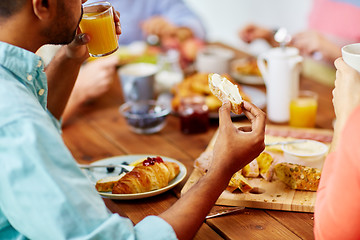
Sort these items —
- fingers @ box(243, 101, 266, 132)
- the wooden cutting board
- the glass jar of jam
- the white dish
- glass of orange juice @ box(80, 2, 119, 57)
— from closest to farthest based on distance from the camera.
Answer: fingers @ box(243, 101, 266, 132) < the wooden cutting board < the white dish < glass of orange juice @ box(80, 2, 119, 57) < the glass jar of jam

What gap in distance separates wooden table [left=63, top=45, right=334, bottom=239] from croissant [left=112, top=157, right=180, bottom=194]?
4 centimetres

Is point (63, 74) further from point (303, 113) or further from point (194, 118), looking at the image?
point (303, 113)

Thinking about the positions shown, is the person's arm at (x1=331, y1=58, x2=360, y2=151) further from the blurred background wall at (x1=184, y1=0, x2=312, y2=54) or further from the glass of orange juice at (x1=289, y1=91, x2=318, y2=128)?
the blurred background wall at (x1=184, y1=0, x2=312, y2=54)

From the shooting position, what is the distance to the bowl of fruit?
1.80 metres

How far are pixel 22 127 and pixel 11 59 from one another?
195 millimetres

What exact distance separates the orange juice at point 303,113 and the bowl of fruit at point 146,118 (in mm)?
476

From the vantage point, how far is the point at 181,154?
63.8 inches

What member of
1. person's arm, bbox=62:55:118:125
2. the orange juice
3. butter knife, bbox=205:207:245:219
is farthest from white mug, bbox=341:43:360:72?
person's arm, bbox=62:55:118:125

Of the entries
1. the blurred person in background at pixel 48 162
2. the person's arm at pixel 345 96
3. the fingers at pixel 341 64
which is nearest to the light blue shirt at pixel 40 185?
the blurred person in background at pixel 48 162

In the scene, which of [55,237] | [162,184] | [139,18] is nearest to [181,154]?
[162,184]

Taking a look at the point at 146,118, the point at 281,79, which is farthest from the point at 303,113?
the point at 146,118

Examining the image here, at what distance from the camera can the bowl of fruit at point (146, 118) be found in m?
1.80

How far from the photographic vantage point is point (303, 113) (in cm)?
177

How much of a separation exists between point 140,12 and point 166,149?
214 cm
